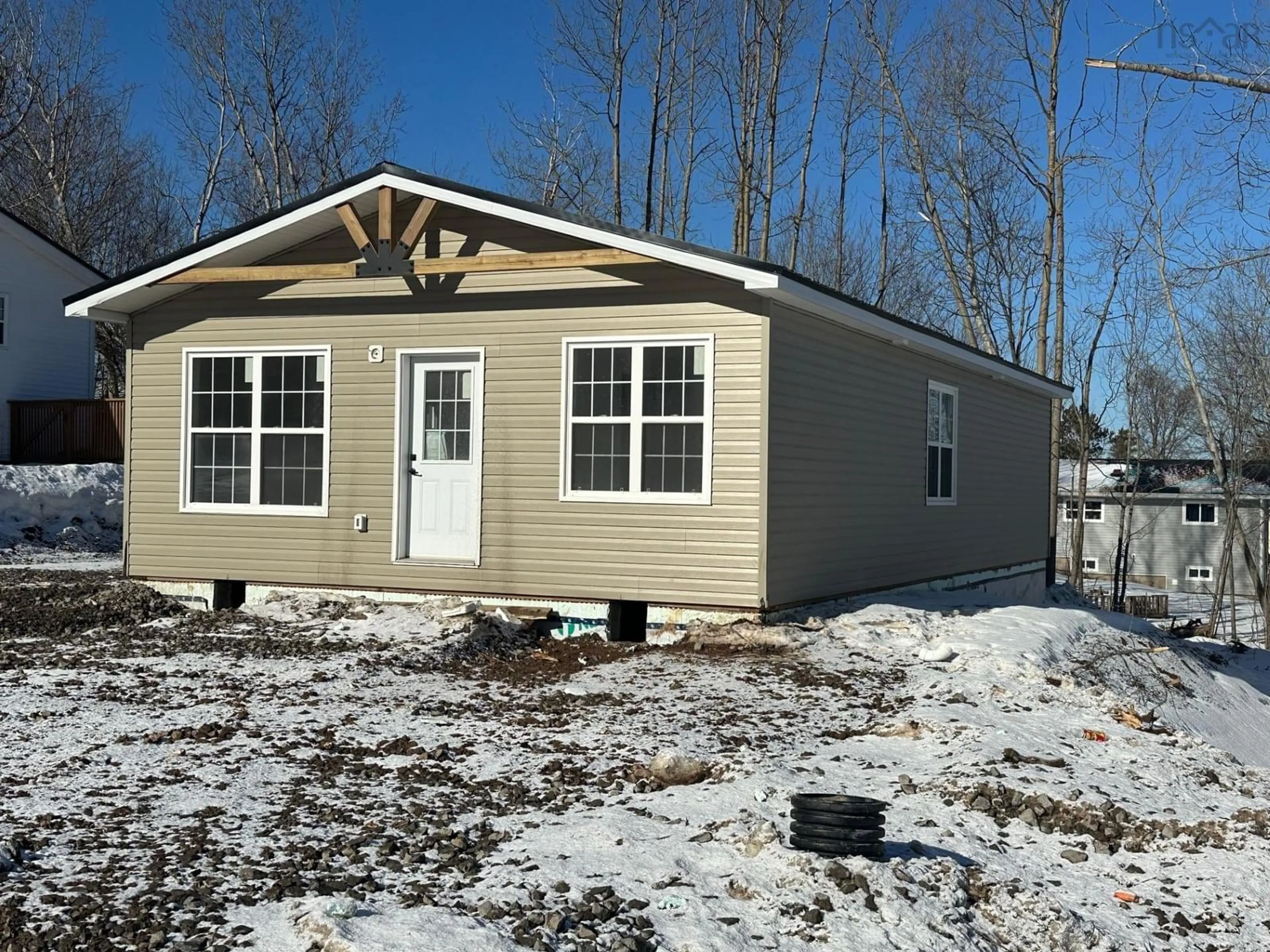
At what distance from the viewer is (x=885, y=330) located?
11.6m

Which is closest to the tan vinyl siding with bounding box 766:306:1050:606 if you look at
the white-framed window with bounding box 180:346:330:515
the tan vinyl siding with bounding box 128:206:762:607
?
the tan vinyl siding with bounding box 128:206:762:607

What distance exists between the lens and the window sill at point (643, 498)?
10039mm

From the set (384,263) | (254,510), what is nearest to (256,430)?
(254,510)

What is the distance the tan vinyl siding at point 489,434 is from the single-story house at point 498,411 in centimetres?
2

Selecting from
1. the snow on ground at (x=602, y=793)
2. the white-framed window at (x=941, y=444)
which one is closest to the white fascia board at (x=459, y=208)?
the snow on ground at (x=602, y=793)

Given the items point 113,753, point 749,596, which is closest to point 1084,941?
point 113,753

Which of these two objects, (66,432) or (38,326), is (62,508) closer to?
(66,432)

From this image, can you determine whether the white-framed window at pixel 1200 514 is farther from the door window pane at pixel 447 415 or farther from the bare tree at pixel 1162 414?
the door window pane at pixel 447 415

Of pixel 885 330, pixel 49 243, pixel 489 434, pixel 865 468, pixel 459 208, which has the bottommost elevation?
pixel 865 468

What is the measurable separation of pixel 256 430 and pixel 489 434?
2407mm

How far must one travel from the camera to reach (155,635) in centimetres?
1026

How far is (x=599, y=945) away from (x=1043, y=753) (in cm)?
353

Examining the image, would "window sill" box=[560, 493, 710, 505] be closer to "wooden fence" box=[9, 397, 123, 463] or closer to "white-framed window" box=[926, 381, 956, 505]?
"white-framed window" box=[926, 381, 956, 505]

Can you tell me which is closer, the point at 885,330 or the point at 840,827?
the point at 840,827
